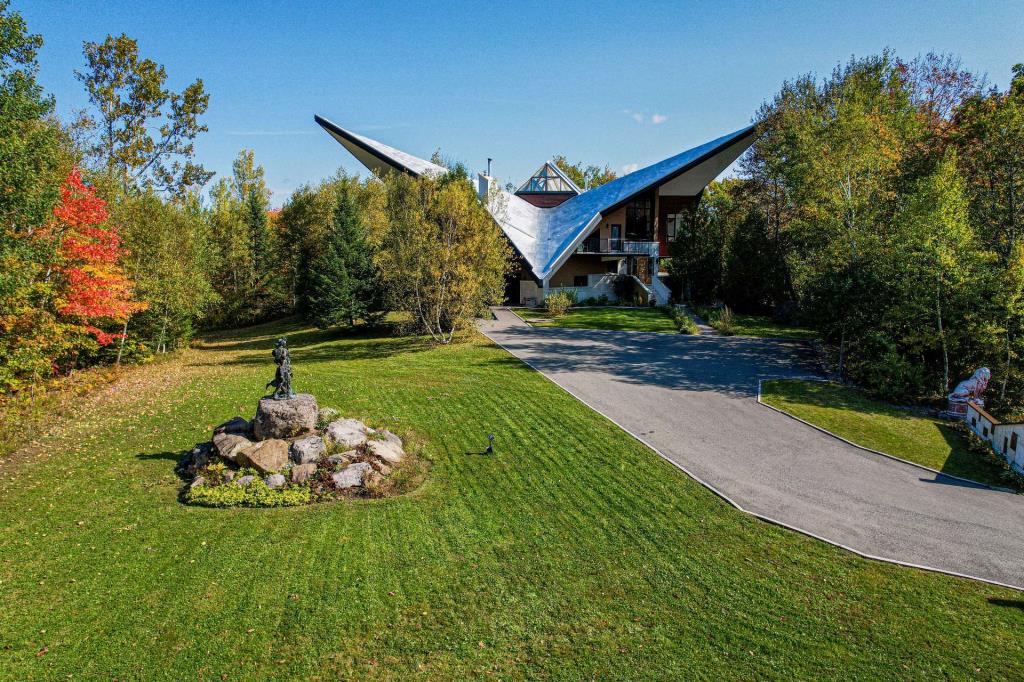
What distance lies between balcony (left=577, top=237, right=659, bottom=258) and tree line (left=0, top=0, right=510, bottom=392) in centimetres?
1205

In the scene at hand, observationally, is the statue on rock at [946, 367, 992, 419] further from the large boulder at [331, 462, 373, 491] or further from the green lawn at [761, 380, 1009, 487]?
the large boulder at [331, 462, 373, 491]

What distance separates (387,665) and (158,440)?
32.8 feet

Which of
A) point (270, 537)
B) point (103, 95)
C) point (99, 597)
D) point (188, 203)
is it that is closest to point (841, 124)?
point (270, 537)

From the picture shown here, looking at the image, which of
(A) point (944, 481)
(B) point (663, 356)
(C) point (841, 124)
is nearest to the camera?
(A) point (944, 481)

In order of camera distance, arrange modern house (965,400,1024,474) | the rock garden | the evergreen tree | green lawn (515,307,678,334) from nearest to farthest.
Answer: the rock garden < modern house (965,400,1024,474) < the evergreen tree < green lawn (515,307,678,334)

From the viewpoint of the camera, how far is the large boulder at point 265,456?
10.8 meters

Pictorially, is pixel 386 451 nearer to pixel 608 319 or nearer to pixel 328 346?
pixel 328 346

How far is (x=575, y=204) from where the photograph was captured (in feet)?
134

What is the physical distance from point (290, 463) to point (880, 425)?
15087mm

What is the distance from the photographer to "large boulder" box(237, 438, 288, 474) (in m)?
10.8

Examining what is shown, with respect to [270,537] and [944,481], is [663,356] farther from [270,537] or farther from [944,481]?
[270,537]

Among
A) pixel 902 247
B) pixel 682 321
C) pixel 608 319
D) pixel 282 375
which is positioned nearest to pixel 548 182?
pixel 608 319

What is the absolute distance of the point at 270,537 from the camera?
351 inches

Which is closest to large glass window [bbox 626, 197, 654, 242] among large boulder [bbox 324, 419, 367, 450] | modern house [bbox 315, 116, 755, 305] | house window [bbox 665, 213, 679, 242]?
modern house [bbox 315, 116, 755, 305]
